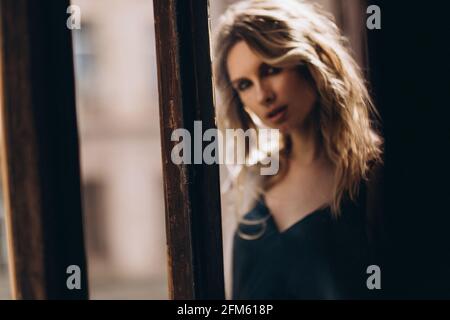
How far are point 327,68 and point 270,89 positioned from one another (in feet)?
0.32

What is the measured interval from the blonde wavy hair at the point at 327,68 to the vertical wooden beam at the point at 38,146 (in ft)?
1.15

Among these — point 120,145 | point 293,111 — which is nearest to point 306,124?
point 293,111

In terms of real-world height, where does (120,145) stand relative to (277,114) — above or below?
below

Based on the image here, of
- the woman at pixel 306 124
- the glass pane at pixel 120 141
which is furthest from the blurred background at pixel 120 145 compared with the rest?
the woman at pixel 306 124

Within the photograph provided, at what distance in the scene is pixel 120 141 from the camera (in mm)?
6945

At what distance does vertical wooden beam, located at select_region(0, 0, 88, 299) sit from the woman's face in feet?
1.13

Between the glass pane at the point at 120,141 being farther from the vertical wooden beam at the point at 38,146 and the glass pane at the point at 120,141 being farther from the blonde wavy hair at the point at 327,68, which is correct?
the vertical wooden beam at the point at 38,146

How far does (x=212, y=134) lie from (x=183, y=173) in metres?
0.06

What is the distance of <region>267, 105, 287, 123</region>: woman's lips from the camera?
919mm

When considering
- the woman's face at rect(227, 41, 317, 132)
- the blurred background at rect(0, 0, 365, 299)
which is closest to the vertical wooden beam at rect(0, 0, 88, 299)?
the woman's face at rect(227, 41, 317, 132)

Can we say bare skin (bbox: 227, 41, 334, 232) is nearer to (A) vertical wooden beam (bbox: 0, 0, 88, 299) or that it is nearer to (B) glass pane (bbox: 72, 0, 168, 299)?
(A) vertical wooden beam (bbox: 0, 0, 88, 299)

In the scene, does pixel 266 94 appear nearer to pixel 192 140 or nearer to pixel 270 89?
pixel 270 89
